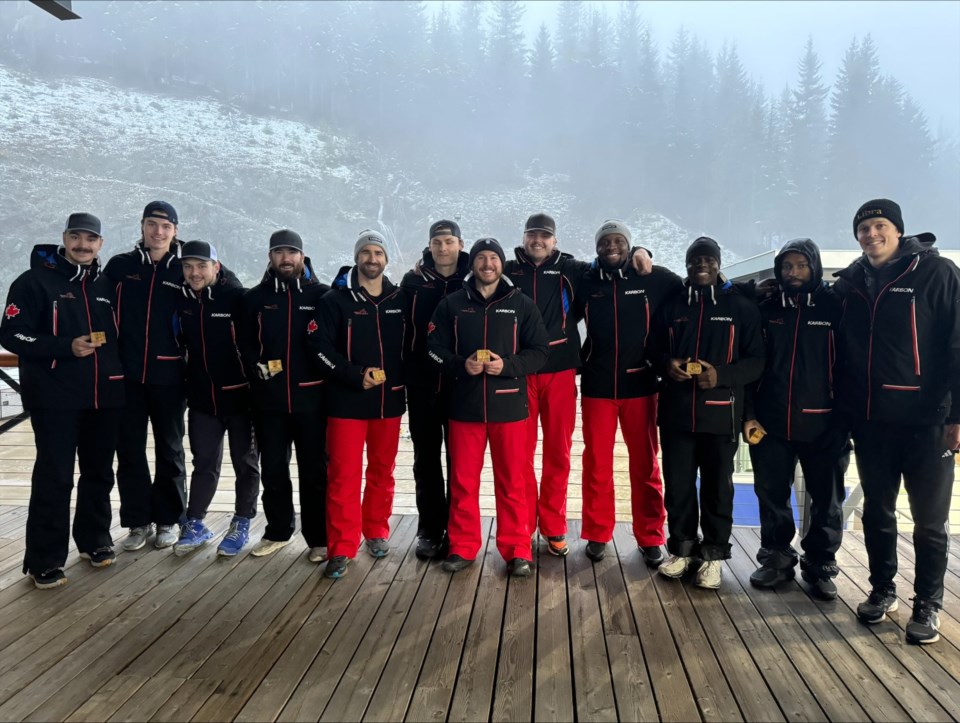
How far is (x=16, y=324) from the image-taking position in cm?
309

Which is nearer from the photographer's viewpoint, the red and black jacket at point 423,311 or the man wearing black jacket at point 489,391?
the man wearing black jacket at point 489,391

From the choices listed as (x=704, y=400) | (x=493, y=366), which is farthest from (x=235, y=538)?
(x=704, y=400)

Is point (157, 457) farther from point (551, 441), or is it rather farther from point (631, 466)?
point (631, 466)

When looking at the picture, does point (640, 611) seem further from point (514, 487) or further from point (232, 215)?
point (232, 215)

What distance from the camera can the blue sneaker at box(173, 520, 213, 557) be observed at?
357 cm

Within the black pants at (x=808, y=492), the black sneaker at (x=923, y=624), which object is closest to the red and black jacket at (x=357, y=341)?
the black pants at (x=808, y=492)

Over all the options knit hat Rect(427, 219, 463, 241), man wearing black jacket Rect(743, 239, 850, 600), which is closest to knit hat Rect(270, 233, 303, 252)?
knit hat Rect(427, 219, 463, 241)

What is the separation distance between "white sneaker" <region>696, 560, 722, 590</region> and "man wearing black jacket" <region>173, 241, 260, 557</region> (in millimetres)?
2414

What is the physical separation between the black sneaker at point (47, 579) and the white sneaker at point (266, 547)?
2.93 ft

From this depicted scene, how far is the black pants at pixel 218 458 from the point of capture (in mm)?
3590

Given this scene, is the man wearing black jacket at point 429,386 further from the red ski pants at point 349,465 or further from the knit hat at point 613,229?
the knit hat at point 613,229

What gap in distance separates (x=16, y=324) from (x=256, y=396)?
1133 mm

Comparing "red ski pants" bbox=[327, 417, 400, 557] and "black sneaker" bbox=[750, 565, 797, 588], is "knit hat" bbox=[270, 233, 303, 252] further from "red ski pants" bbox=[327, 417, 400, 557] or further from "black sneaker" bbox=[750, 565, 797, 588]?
"black sneaker" bbox=[750, 565, 797, 588]

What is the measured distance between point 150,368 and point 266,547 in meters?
1.14
